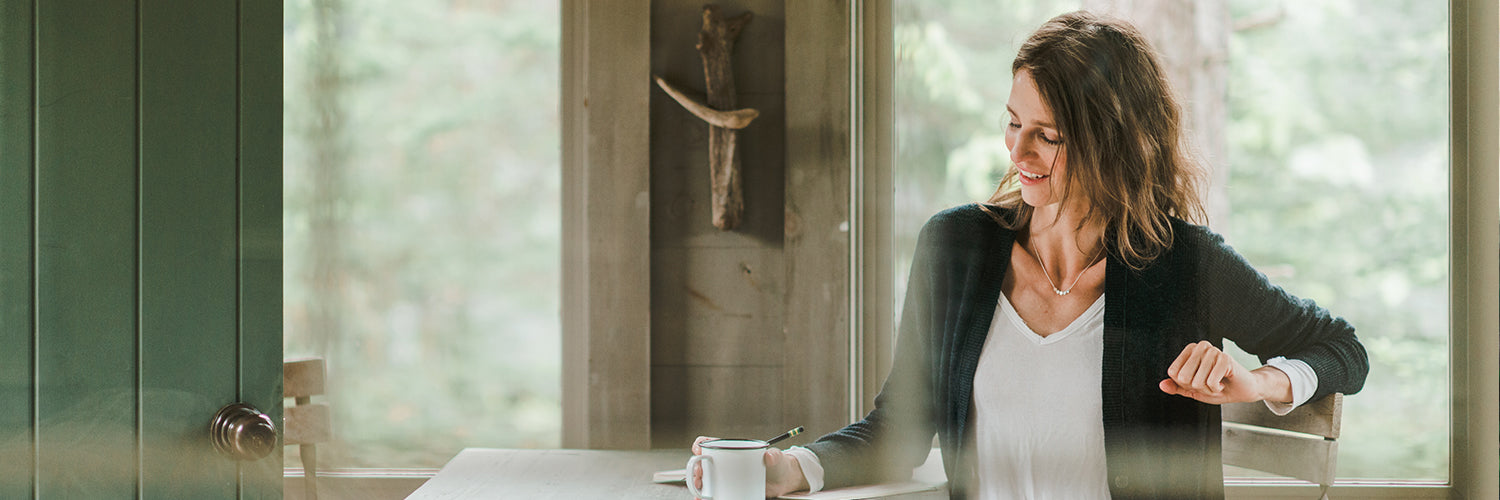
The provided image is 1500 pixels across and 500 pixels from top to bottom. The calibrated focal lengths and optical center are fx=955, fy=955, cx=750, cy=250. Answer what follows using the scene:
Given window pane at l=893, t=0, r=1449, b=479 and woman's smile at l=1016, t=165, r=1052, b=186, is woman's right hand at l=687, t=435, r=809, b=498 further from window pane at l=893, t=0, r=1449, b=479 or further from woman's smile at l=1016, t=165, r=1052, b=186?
woman's smile at l=1016, t=165, r=1052, b=186

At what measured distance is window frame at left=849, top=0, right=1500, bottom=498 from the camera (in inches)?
35.6

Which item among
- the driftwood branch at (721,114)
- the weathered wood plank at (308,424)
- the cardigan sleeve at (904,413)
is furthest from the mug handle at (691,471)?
the weathered wood plank at (308,424)

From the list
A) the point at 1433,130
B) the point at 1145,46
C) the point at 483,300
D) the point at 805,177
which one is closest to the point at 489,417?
the point at 483,300

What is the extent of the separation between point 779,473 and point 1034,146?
386 millimetres

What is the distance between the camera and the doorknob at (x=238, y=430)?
0.85 metres

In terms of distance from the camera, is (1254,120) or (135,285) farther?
(1254,120)

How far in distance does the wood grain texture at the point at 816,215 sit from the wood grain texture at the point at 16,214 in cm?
62

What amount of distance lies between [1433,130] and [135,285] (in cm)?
121

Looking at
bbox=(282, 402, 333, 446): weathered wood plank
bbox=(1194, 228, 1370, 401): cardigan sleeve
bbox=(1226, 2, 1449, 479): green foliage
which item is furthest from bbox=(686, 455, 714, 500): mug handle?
bbox=(1226, 2, 1449, 479): green foliage

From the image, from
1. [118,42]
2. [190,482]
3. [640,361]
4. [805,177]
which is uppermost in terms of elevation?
[118,42]

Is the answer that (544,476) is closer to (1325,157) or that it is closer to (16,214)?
(16,214)

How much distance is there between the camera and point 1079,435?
34.9 inches

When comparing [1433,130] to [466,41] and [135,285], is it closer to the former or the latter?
[466,41]

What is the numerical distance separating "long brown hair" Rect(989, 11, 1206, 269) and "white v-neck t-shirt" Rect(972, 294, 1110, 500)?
3.2 inches
